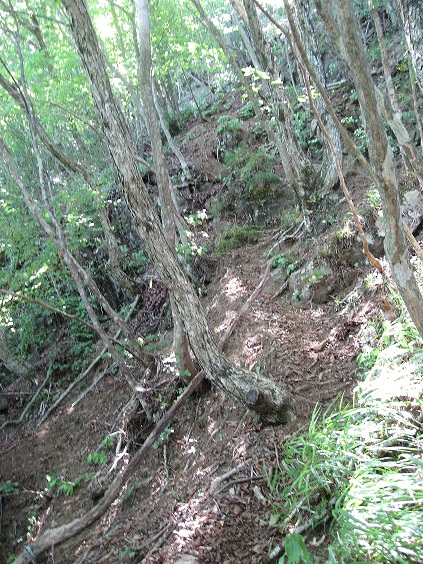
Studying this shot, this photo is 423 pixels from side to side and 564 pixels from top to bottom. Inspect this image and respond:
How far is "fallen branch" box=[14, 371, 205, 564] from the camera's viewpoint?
4887 mm

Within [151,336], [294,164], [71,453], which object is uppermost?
[294,164]

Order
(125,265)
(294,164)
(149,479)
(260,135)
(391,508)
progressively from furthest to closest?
(260,135) < (125,265) < (294,164) < (149,479) < (391,508)

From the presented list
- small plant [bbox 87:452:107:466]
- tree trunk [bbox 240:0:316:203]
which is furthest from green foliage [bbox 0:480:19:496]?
tree trunk [bbox 240:0:316:203]

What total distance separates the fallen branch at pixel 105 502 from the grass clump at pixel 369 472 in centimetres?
241

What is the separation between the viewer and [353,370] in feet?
14.7

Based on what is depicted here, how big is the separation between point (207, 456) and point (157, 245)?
2499mm

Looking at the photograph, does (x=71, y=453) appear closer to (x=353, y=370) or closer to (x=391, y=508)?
(x=353, y=370)

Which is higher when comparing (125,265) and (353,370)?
(125,265)

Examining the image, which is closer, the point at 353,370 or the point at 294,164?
the point at 353,370

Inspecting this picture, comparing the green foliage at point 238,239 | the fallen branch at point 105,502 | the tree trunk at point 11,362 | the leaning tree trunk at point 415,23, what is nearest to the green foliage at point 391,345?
the fallen branch at point 105,502

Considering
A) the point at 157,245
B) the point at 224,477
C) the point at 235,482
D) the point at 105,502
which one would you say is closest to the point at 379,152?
the point at 157,245

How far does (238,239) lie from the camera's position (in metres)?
9.65

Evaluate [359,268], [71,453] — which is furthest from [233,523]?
[71,453]

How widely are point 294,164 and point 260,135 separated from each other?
545cm
